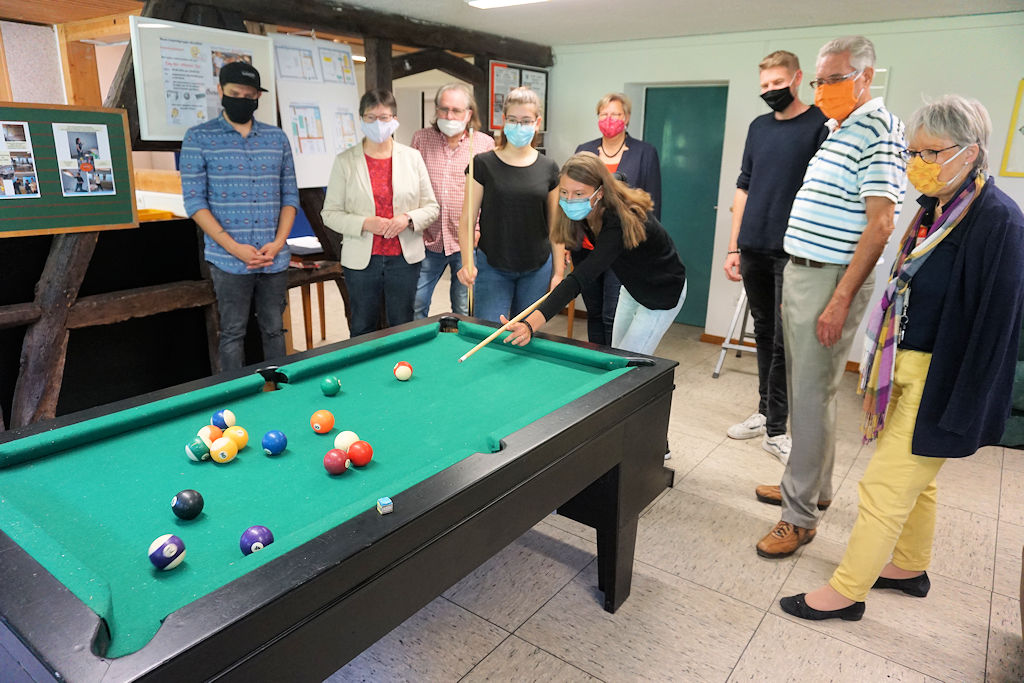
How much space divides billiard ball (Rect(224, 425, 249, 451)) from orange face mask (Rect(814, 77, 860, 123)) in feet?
6.61

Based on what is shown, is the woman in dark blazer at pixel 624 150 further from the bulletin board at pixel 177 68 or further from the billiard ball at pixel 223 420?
the billiard ball at pixel 223 420

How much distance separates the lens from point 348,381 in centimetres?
201

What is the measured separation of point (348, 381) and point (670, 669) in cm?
122

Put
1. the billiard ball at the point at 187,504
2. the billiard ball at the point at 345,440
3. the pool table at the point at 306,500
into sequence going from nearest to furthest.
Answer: the pool table at the point at 306,500 < the billiard ball at the point at 187,504 < the billiard ball at the point at 345,440

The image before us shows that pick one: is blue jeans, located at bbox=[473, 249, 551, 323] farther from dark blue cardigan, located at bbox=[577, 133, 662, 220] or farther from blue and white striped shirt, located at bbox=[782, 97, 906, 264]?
blue and white striped shirt, located at bbox=[782, 97, 906, 264]

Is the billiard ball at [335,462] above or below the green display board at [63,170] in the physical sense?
below

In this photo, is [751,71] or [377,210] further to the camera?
[751,71]

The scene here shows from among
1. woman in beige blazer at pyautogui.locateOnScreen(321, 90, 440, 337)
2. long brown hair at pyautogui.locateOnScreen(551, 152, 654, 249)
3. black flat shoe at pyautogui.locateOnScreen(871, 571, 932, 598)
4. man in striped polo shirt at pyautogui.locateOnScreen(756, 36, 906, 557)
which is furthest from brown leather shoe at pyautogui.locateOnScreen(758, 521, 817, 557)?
woman in beige blazer at pyautogui.locateOnScreen(321, 90, 440, 337)

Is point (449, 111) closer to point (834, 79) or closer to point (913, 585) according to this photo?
point (834, 79)

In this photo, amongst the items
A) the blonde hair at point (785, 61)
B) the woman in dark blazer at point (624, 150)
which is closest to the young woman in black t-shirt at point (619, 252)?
the blonde hair at point (785, 61)

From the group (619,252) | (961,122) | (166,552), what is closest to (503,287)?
(619,252)

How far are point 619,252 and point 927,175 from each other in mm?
980

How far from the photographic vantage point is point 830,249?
2.20m

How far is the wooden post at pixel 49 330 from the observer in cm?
288
